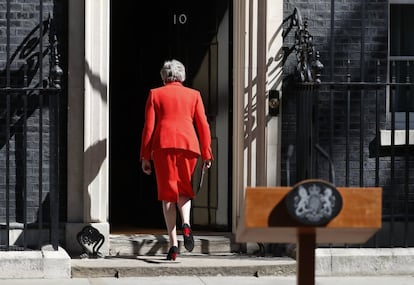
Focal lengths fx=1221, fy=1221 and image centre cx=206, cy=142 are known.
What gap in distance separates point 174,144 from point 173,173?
25 centimetres

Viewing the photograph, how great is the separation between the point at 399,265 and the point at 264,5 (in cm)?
255

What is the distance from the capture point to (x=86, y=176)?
1049 cm

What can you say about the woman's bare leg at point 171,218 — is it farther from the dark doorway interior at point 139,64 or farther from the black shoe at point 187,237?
the dark doorway interior at point 139,64

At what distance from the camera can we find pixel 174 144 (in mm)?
10133

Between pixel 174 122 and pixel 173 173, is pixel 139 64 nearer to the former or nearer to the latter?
pixel 174 122

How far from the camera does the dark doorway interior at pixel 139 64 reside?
1143cm

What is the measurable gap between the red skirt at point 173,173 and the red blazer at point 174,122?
7 cm

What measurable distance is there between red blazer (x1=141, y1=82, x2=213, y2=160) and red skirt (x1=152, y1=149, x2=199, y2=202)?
0.07 metres

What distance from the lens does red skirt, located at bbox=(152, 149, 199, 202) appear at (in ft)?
33.3

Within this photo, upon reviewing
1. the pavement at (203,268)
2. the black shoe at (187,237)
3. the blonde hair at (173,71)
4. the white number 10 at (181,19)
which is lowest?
the pavement at (203,268)

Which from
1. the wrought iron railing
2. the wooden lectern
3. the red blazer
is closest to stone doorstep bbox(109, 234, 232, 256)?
the wrought iron railing

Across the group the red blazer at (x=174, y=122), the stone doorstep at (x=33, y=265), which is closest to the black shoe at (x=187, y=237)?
the red blazer at (x=174, y=122)

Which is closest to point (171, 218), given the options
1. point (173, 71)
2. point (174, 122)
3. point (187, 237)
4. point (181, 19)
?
point (187, 237)

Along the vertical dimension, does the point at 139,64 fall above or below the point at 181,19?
below
